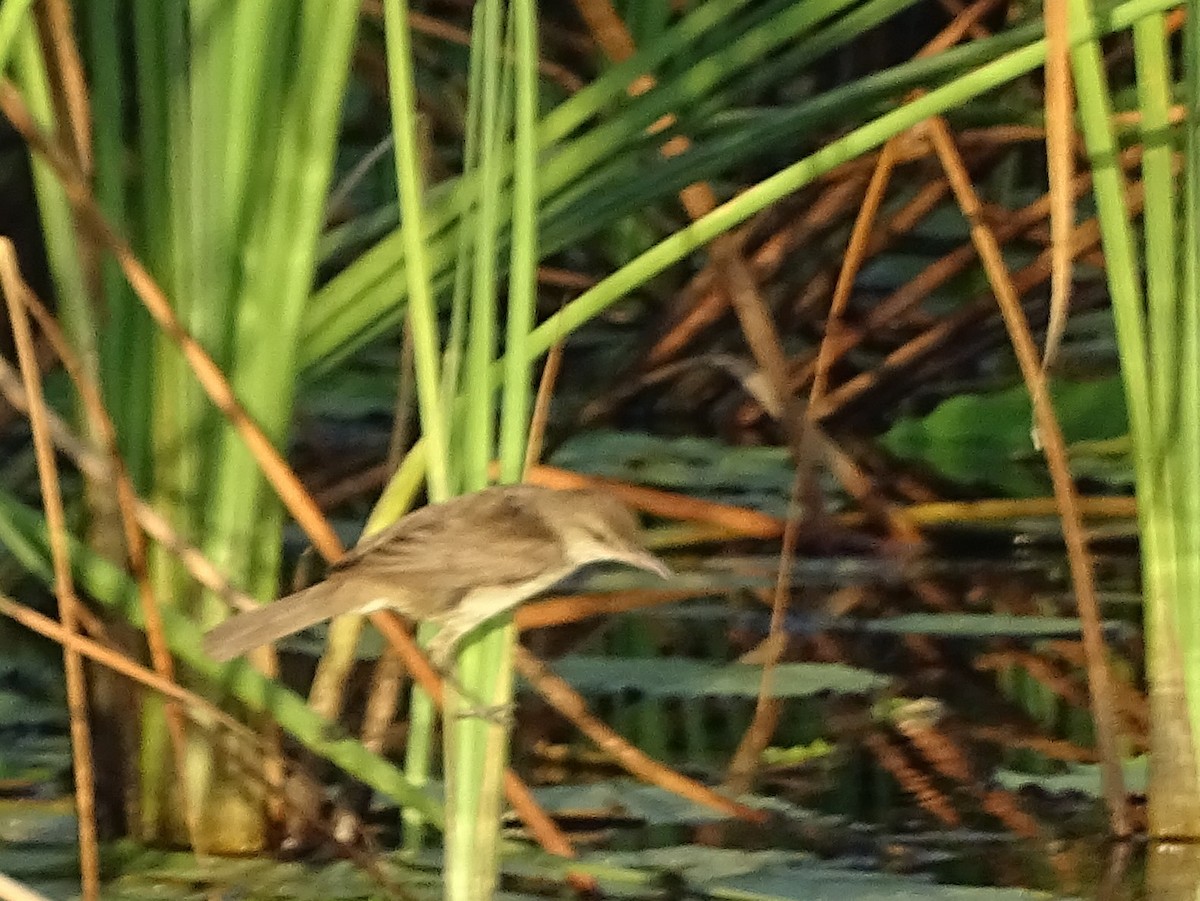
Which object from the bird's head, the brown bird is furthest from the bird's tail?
the bird's head

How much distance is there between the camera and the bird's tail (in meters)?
1.63

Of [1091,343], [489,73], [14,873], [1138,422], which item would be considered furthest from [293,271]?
[1091,343]

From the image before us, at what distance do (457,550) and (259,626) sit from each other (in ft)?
0.54

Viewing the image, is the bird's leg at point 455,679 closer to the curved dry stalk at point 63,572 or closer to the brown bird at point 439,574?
the brown bird at point 439,574

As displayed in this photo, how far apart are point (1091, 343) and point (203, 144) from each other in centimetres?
Result: 292

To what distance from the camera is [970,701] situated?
2.33 meters

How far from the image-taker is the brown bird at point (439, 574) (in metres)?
1.65

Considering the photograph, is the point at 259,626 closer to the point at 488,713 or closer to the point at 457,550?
the point at 457,550

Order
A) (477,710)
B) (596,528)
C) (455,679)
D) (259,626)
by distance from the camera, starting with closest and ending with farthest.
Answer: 1. (477,710)
2. (455,679)
3. (259,626)
4. (596,528)

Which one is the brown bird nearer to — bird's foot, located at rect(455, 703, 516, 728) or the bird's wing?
the bird's wing

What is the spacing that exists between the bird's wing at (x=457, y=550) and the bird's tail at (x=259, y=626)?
0.21 ft

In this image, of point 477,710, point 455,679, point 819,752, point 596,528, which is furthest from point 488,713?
point 819,752

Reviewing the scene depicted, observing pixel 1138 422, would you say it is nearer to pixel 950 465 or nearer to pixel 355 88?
pixel 950 465

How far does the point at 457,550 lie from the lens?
1694mm
